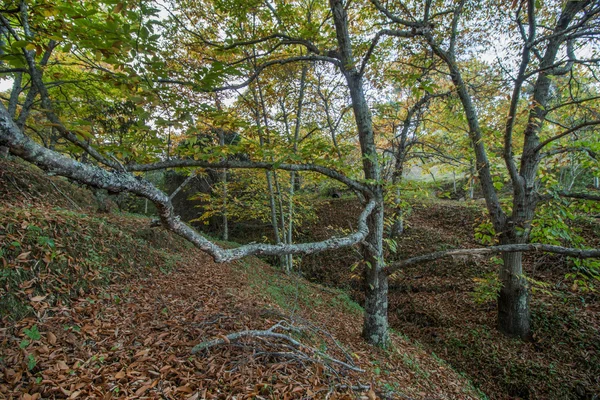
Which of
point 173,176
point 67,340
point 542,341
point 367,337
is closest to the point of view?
point 67,340

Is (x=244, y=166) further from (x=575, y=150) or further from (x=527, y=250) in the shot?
(x=575, y=150)

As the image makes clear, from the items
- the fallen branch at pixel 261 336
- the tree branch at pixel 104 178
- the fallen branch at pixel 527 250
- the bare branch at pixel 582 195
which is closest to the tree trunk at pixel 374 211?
the fallen branch at pixel 527 250

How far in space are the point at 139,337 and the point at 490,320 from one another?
717cm

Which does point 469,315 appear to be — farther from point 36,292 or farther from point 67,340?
point 36,292

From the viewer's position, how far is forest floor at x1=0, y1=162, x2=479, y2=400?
2.16 meters

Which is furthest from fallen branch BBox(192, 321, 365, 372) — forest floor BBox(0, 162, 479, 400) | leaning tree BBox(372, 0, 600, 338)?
leaning tree BBox(372, 0, 600, 338)

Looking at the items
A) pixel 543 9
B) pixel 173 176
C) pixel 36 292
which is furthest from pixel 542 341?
pixel 173 176

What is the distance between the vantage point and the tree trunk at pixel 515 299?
5.43m

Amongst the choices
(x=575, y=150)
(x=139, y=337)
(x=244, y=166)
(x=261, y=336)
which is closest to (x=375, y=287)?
(x=261, y=336)

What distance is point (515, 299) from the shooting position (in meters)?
5.52

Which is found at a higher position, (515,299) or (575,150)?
(575,150)

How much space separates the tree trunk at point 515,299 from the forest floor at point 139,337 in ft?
6.03

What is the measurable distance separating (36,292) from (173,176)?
37.2 ft

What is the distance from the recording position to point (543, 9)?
5133 mm
